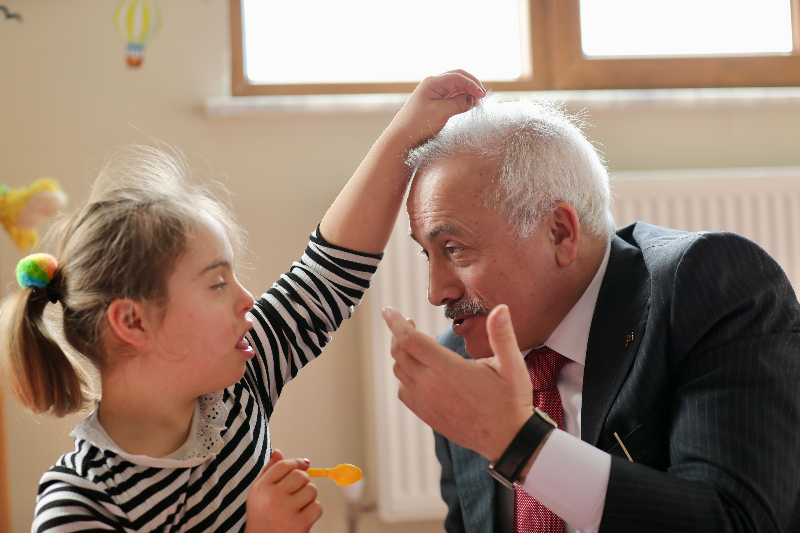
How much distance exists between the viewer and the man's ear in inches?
46.0

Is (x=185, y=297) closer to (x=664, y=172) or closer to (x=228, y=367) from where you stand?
(x=228, y=367)

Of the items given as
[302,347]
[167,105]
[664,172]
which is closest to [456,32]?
[664,172]

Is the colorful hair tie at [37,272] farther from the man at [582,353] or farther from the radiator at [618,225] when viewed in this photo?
the radiator at [618,225]

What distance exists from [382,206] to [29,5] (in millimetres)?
1303

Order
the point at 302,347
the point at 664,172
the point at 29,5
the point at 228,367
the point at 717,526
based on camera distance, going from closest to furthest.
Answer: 1. the point at 717,526
2. the point at 228,367
3. the point at 302,347
4. the point at 29,5
5. the point at 664,172

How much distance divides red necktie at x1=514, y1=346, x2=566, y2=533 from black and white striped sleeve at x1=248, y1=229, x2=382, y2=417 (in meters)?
0.33

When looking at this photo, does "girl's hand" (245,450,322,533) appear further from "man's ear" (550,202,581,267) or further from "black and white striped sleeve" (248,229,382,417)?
"man's ear" (550,202,581,267)

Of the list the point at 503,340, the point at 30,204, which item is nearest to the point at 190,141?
the point at 30,204

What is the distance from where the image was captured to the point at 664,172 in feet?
6.82

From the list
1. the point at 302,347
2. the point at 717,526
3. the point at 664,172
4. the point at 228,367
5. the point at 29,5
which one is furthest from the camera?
the point at 664,172

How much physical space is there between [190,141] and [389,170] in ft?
3.08

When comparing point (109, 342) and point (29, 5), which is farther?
point (29, 5)

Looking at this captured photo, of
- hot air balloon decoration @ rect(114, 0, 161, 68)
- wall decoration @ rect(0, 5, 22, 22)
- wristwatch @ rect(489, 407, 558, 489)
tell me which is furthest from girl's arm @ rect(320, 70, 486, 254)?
wall decoration @ rect(0, 5, 22, 22)

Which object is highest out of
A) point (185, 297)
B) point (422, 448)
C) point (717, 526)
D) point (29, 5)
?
point (29, 5)
